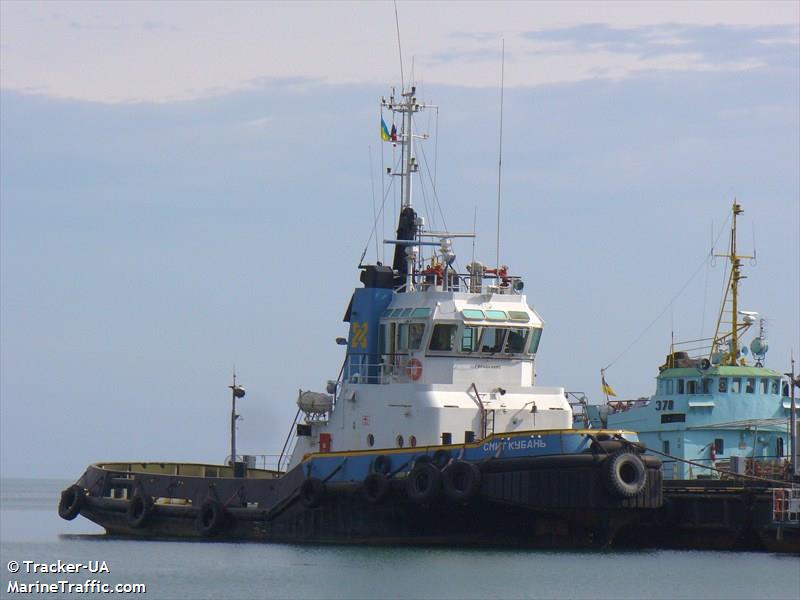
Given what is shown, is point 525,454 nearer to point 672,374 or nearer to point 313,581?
point 313,581

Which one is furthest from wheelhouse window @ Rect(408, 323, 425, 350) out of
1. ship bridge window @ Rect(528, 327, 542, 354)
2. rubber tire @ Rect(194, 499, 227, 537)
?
rubber tire @ Rect(194, 499, 227, 537)

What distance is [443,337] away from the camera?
1479 inches

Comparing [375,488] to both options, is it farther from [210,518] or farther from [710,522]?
[710,522]

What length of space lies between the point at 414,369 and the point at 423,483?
3.49 m

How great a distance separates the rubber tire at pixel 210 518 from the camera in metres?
39.5

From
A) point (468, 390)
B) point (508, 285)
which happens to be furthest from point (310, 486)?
point (508, 285)

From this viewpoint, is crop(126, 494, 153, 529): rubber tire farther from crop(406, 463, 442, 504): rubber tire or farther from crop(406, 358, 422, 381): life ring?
crop(406, 463, 442, 504): rubber tire

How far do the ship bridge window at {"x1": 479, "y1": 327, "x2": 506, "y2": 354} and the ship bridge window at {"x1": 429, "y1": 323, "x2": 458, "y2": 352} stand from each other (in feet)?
2.28

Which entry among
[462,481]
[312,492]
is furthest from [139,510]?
[462,481]

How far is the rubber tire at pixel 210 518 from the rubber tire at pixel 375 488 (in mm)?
5044

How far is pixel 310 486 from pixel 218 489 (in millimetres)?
3778

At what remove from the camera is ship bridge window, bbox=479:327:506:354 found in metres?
37.8

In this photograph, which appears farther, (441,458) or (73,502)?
(73,502)

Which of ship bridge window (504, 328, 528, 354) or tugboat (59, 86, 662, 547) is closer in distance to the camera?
tugboat (59, 86, 662, 547)
